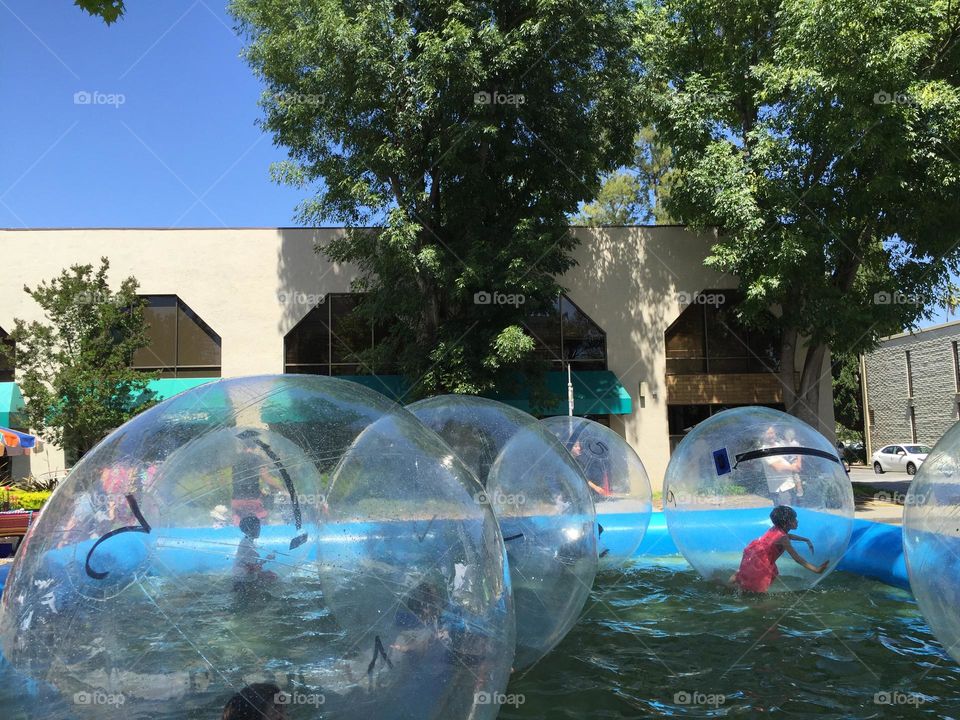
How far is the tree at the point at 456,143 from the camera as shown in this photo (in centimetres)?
1672

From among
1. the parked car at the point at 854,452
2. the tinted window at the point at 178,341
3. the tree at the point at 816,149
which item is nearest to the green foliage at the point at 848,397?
the parked car at the point at 854,452

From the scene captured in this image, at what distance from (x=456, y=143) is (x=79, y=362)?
10168 mm

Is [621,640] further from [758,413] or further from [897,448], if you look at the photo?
[897,448]

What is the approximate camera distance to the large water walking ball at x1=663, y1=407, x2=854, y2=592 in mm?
6590

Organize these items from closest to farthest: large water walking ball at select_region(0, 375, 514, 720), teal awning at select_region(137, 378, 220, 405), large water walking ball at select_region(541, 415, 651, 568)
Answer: large water walking ball at select_region(0, 375, 514, 720)
large water walking ball at select_region(541, 415, 651, 568)
teal awning at select_region(137, 378, 220, 405)

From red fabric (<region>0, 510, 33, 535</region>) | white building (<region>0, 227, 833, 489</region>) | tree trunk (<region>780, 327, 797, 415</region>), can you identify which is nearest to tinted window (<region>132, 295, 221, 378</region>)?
white building (<region>0, 227, 833, 489</region>)

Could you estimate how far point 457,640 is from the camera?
2.59m

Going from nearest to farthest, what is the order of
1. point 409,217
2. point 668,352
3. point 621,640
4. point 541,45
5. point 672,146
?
point 621,640 < point 541,45 < point 409,217 < point 672,146 < point 668,352

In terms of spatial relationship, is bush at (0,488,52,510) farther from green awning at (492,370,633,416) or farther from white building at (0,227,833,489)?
green awning at (492,370,633,416)

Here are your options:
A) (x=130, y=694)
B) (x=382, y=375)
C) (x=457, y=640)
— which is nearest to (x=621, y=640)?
(x=457, y=640)

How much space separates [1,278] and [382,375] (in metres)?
10.8

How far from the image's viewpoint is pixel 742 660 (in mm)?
5566

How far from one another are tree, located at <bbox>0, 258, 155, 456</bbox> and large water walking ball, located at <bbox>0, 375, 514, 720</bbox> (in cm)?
1652

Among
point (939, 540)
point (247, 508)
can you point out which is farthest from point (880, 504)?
point (247, 508)
